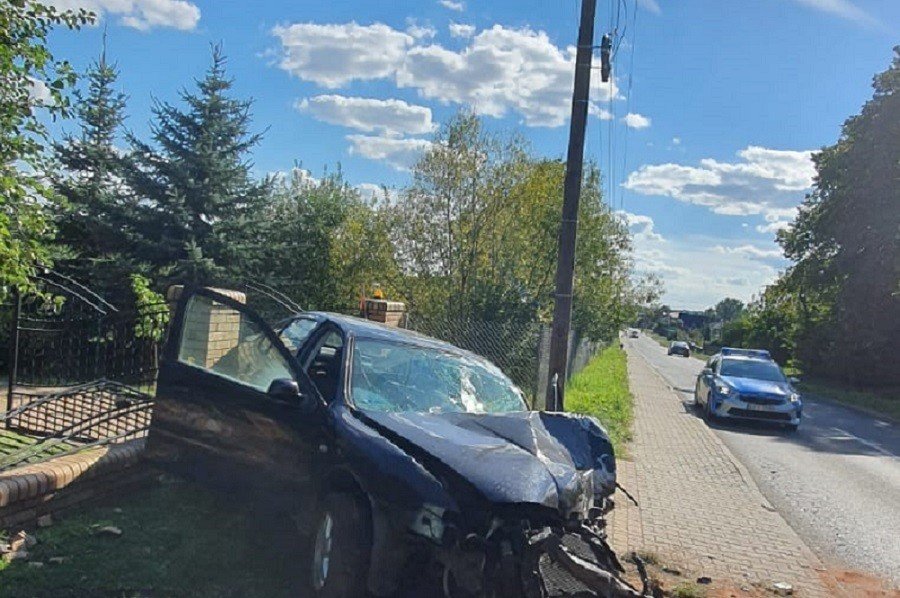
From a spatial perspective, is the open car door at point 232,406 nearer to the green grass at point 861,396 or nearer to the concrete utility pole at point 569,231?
the concrete utility pole at point 569,231

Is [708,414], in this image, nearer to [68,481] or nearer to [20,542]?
[68,481]

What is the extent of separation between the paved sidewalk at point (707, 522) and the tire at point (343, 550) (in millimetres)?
2860

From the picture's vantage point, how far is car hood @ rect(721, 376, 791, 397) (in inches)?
583

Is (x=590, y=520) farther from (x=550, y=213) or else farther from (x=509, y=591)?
(x=550, y=213)

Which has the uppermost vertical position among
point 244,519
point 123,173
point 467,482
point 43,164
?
point 123,173

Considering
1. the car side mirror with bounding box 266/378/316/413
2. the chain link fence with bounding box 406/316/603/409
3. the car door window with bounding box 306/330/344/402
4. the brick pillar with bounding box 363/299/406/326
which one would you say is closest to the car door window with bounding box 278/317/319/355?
the car door window with bounding box 306/330/344/402

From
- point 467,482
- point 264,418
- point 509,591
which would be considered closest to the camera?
point 509,591

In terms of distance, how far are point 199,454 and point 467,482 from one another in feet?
7.54

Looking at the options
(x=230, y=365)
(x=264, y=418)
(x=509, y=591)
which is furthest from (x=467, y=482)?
(x=230, y=365)

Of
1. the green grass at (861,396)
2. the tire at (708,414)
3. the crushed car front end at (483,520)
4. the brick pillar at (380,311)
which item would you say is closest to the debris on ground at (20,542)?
the crushed car front end at (483,520)

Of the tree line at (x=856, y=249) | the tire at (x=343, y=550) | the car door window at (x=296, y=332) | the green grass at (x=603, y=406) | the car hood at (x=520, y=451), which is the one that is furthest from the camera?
the tree line at (x=856, y=249)

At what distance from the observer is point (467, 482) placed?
3555 mm

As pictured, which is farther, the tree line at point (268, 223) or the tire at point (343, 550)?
the tree line at point (268, 223)

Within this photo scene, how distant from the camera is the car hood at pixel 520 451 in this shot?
359 cm
